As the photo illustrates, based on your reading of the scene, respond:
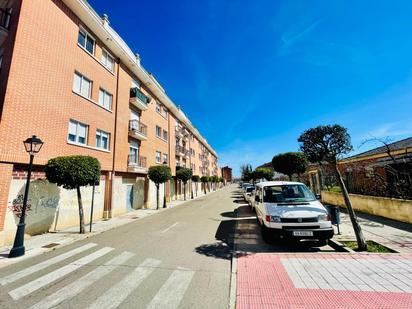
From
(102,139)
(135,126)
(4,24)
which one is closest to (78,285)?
(102,139)

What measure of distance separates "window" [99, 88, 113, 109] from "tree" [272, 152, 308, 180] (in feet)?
46.1

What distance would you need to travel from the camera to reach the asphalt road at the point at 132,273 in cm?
381

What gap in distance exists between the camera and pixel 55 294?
408 centimetres

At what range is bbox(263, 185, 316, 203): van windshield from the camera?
24.5ft

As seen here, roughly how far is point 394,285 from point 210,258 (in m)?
4.09

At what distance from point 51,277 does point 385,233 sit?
35.2 ft

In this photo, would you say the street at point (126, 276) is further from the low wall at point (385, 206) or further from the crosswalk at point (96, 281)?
the low wall at point (385, 206)

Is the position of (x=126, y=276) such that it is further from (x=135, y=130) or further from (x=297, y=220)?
(x=135, y=130)

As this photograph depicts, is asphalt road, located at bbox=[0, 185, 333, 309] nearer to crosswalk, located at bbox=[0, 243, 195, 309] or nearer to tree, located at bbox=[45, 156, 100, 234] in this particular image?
crosswalk, located at bbox=[0, 243, 195, 309]

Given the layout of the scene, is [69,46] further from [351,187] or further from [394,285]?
[351,187]

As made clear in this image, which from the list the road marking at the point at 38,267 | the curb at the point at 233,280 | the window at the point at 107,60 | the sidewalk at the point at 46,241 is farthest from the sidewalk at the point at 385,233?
the window at the point at 107,60

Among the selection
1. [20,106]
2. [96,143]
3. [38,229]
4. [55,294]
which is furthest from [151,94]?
[55,294]

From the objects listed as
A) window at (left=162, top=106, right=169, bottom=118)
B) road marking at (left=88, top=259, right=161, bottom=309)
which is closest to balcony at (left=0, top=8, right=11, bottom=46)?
road marking at (left=88, top=259, right=161, bottom=309)

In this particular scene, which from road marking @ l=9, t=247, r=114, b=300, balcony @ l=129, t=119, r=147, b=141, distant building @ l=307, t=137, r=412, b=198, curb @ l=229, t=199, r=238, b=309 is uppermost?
balcony @ l=129, t=119, r=147, b=141
